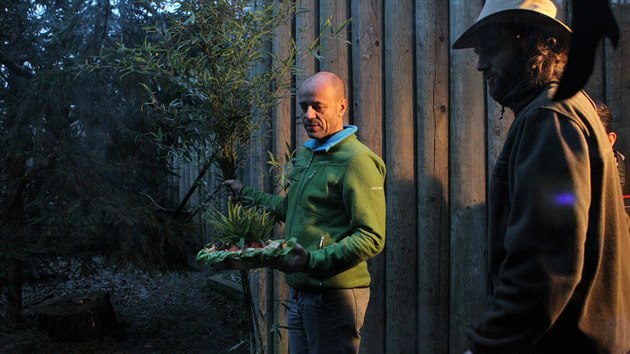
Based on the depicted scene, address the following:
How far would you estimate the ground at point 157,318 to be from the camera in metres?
5.81

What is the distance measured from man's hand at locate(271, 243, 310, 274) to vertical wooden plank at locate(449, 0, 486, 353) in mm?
1351

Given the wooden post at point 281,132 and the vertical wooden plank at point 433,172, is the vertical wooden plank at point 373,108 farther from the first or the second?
the wooden post at point 281,132

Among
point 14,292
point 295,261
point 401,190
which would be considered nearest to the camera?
point 295,261

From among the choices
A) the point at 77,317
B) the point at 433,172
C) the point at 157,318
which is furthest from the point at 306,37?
the point at 157,318

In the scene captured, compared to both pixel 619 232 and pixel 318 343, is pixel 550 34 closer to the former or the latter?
pixel 619 232

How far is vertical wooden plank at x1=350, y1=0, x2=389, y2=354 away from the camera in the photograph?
13.3 feet

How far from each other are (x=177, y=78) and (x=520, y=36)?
1.96m

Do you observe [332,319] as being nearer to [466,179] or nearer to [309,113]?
[309,113]

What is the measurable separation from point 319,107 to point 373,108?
108 cm

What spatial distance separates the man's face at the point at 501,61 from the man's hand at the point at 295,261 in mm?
1165

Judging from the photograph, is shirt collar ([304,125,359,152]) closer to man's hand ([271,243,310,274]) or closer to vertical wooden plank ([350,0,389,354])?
man's hand ([271,243,310,274])

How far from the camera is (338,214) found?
2.95 m

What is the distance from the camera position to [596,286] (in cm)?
154

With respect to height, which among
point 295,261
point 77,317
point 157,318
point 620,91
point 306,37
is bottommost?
point 157,318
